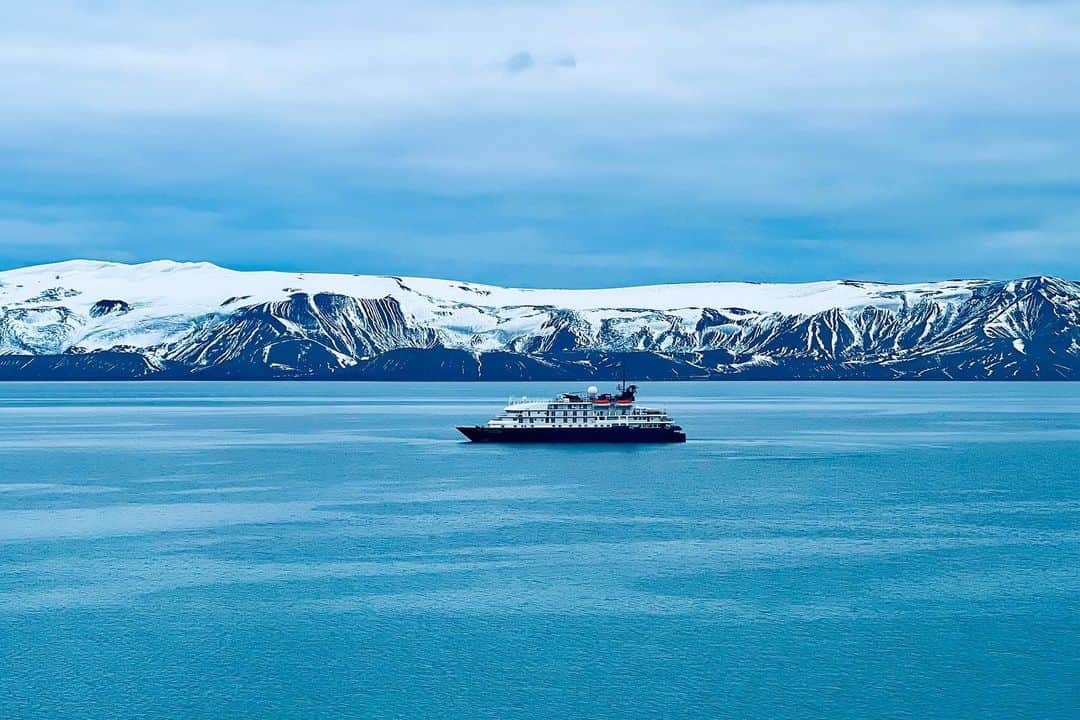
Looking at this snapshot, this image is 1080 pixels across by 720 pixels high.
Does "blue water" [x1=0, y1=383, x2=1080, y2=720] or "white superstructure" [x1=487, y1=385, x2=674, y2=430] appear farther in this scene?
"white superstructure" [x1=487, y1=385, x2=674, y2=430]

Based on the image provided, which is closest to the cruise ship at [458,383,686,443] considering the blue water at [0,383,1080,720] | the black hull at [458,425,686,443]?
the black hull at [458,425,686,443]

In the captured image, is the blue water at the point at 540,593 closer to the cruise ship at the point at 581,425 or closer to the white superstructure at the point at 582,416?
the cruise ship at the point at 581,425

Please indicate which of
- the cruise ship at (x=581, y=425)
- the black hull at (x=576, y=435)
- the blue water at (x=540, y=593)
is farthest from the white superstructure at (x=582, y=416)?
the blue water at (x=540, y=593)

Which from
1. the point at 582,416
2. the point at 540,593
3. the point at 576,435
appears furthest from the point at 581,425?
the point at 540,593

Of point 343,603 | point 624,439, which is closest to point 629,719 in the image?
point 343,603

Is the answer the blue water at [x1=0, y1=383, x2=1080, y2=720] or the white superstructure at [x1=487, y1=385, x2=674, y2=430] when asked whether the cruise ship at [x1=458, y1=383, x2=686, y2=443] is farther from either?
the blue water at [x1=0, y1=383, x2=1080, y2=720]

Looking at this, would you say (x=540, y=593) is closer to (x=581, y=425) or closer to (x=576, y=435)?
(x=576, y=435)

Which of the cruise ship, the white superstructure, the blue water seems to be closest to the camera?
the blue water

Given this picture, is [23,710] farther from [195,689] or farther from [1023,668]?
[1023,668]
